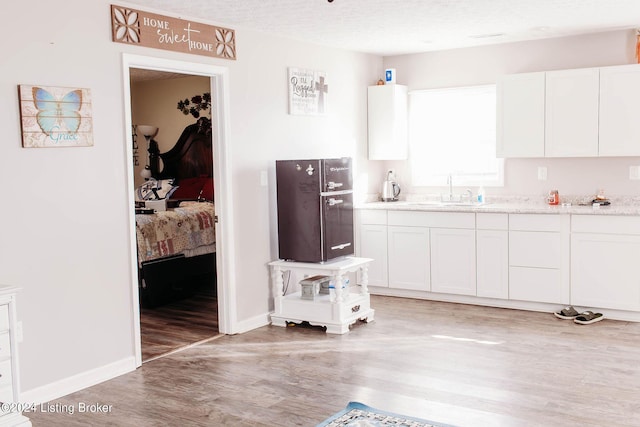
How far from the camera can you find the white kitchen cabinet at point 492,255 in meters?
5.71

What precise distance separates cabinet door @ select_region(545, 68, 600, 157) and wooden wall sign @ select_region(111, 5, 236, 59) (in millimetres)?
2789

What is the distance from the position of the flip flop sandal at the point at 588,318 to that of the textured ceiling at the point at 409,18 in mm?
2341

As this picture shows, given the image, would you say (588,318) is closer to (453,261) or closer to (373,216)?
(453,261)

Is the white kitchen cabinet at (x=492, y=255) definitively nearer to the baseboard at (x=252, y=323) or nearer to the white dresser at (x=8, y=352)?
the baseboard at (x=252, y=323)

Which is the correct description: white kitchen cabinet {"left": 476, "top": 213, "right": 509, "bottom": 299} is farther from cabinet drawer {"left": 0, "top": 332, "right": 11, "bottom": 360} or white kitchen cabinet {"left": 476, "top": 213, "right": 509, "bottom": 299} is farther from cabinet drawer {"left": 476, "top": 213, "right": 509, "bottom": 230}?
cabinet drawer {"left": 0, "top": 332, "right": 11, "bottom": 360}

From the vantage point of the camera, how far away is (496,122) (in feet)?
19.8

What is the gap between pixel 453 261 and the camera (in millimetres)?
5996

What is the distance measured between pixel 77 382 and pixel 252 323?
164 cm

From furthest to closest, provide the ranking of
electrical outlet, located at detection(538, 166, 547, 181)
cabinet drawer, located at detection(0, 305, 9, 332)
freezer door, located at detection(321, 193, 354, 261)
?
electrical outlet, located at detection(538, 166, 547, 181) → freezer door, located at detection(321, 193, 354, 261) → cabinet drawer, located at detection(0, 305, 9, 332)

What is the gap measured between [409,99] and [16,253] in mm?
4415

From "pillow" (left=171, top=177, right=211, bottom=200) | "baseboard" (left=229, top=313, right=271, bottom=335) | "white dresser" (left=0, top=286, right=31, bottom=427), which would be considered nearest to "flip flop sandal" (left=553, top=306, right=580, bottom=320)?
"baseboard" (left=229, top=313, right=271, bottom=335)

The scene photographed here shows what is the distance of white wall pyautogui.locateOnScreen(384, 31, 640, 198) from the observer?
18.8 ft

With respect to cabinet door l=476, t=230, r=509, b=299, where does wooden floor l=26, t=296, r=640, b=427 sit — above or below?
below

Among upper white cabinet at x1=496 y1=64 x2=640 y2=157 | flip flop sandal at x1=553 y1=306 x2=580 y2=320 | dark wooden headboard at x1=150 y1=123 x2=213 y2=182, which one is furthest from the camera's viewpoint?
dark wooden headboard at x1=150 y1=123 x2=213 y2=182
